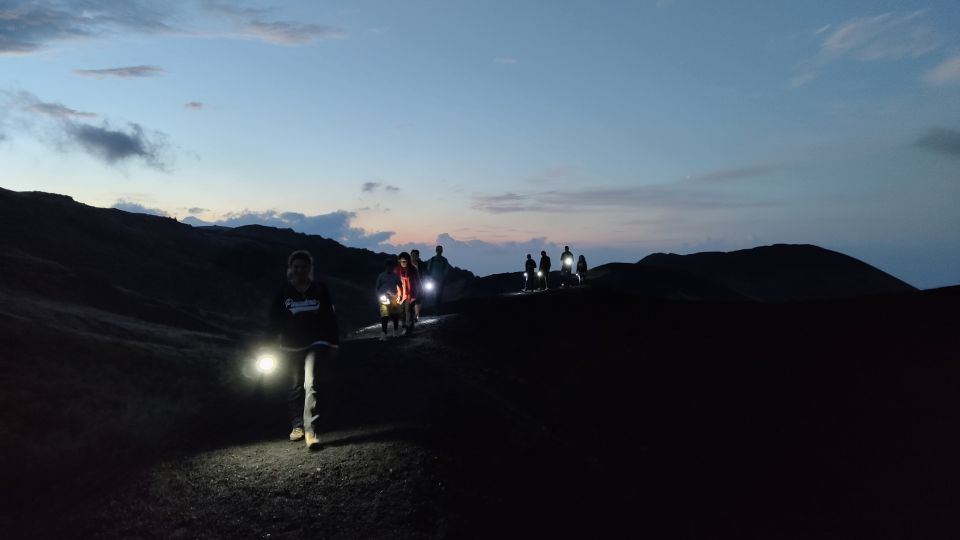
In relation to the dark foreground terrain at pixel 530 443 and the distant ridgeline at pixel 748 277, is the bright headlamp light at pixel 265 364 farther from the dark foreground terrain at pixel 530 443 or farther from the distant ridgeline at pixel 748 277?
the distant ridgeline at pixel 748 277

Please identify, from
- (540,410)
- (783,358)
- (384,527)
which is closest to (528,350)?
(540,410)

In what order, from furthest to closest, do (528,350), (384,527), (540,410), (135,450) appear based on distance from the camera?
(528,350) < (540,410) < (135,450) < (384,527)

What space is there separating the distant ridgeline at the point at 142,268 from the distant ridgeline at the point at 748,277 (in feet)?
68.0

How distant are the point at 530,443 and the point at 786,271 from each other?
266ft

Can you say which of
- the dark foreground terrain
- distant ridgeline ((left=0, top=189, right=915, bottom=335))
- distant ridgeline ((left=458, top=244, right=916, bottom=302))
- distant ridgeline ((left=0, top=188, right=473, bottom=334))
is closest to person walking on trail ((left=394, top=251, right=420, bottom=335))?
the dark foreground terrain

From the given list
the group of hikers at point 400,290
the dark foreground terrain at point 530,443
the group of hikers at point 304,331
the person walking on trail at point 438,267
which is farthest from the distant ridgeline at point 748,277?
the group of hikers at point 304,331

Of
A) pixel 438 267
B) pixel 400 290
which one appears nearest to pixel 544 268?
pixel 438 267

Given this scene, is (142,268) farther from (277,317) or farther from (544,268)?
(277,317)

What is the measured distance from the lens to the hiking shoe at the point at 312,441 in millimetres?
8164

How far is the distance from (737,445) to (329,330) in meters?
6.66

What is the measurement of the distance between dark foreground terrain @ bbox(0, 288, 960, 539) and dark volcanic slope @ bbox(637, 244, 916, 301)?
58180mm

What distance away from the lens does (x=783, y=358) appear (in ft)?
49.4

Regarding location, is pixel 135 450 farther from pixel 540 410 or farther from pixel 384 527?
pixel 540 410

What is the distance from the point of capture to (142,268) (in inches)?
1383
